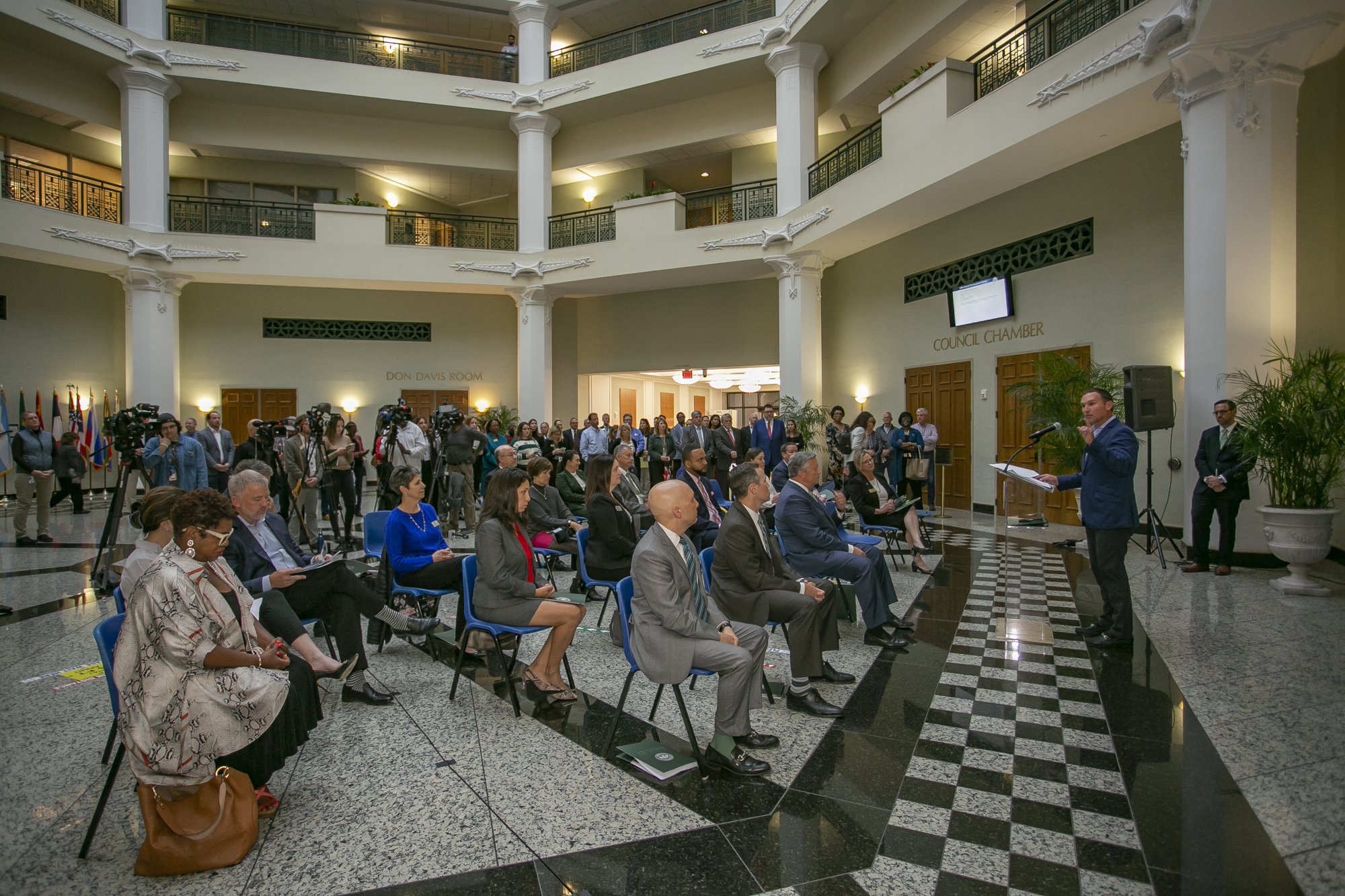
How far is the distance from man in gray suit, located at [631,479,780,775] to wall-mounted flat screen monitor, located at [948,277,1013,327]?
9066 mm

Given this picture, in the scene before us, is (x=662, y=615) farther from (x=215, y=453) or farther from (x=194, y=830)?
(x=215, y=453)

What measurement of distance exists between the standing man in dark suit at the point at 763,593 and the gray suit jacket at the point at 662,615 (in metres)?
0.67

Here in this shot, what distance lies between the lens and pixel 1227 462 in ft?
19.9

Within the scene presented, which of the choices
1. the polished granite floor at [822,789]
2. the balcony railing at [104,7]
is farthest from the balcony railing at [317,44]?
the polished granite floor at [822,789]

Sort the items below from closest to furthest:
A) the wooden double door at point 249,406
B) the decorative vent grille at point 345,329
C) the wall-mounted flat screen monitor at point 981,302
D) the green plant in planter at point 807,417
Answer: the wall-mounted flat screen monitor at point 981,302
the green plant in planter at point 807,417
the wooden double door at point 249,406
the decorative vent grille at point 345,329

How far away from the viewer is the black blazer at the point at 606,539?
489cm

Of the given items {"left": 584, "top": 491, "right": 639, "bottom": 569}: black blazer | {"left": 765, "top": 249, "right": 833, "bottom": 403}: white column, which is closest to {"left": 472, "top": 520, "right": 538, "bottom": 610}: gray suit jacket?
{"left": 584, "top": 491, "right": 639, "bottom": 569}: black blazer

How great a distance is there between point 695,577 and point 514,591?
101 cm

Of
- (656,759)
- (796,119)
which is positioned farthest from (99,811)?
(796,119)

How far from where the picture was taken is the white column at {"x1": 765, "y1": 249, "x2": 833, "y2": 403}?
1305 centimetres

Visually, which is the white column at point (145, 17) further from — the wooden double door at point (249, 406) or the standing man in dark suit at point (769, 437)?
the standing man in dark suit at point (769, 437)

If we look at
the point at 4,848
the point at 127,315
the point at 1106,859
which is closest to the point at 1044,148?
the point at 1106,859

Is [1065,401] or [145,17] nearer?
[1065,401]

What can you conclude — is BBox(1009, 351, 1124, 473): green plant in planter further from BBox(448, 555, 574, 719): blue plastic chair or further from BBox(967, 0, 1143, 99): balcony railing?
BBox(448, 555, 574, 719): blue plastic chair
